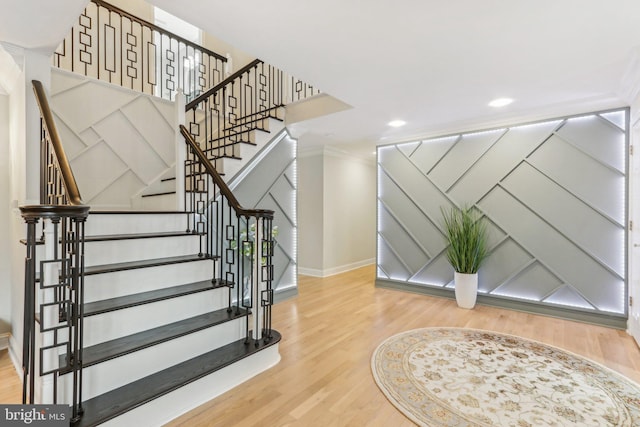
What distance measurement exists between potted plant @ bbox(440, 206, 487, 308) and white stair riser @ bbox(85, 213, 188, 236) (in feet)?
10.9

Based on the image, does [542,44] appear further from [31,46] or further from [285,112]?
[31,46]

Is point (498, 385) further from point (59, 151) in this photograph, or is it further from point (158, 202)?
point (158, 202)

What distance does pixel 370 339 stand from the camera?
2914mm

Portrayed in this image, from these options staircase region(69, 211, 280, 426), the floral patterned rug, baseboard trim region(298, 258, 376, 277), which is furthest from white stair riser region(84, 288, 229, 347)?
baseboard trim region(298, 258, 376, 277)

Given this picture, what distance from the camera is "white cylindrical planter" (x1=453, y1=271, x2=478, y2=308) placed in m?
3.86

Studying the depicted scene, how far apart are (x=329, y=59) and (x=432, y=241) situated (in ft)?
10.0

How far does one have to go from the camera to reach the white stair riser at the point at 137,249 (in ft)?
7.41

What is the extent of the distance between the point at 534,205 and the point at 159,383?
423 centimetres

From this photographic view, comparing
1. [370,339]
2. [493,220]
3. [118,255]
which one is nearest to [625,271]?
[493,220]

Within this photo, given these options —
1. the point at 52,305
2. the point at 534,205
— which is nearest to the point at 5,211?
the point at 52,305

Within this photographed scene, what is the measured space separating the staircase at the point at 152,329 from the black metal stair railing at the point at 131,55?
7.74ft

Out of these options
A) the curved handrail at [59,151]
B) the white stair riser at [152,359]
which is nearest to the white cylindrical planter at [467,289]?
the white stair riser at [152,359]

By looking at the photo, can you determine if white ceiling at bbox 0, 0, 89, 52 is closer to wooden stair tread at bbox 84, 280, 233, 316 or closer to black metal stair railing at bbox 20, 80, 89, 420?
black metal stair railing at bbox 20, 80, 89, 420

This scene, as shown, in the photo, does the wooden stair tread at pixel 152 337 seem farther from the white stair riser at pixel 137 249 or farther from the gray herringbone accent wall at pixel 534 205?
the gray herringbone accent wall at pixel 534 205
